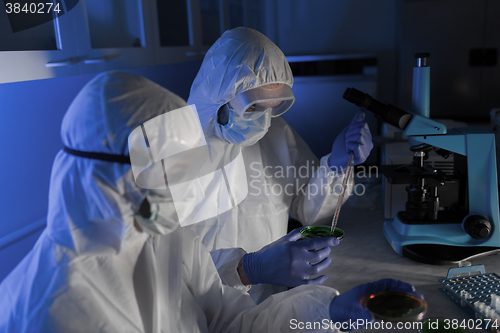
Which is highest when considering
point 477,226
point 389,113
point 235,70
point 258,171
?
point 235,70

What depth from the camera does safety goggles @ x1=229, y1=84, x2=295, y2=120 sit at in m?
1.18

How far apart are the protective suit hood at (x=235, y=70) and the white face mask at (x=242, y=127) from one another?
0.15 feet

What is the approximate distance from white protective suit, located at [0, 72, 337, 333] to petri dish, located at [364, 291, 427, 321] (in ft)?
1.31

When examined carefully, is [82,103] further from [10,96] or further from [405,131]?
[405,131]

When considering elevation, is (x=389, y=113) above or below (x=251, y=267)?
above

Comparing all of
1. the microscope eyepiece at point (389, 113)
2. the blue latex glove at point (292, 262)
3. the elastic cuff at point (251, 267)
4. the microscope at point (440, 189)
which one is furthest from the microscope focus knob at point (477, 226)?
the elastic cuff at point (251, 267)

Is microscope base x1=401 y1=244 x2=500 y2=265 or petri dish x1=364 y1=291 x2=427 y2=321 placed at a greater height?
petri dish x1=364 y1=291 x2=427 y2=321

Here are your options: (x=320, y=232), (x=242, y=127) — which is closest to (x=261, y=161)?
(x=242, y=127)

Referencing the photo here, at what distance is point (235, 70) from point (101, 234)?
73cm

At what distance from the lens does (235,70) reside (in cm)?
117

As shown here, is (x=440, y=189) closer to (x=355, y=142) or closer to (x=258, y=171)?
(x=355, y=142)

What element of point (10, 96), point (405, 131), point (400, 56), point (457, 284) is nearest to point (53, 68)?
point (10, 96)

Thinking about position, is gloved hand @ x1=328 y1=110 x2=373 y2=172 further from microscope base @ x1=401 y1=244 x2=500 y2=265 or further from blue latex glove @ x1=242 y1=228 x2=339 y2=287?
blue latex glove @ x1=242 y1=228 x2=339 y2=287

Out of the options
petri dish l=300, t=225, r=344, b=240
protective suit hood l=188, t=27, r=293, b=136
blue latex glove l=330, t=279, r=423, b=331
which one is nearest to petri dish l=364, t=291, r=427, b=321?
blue latex glove l=330, t=279, r=423, b=331
